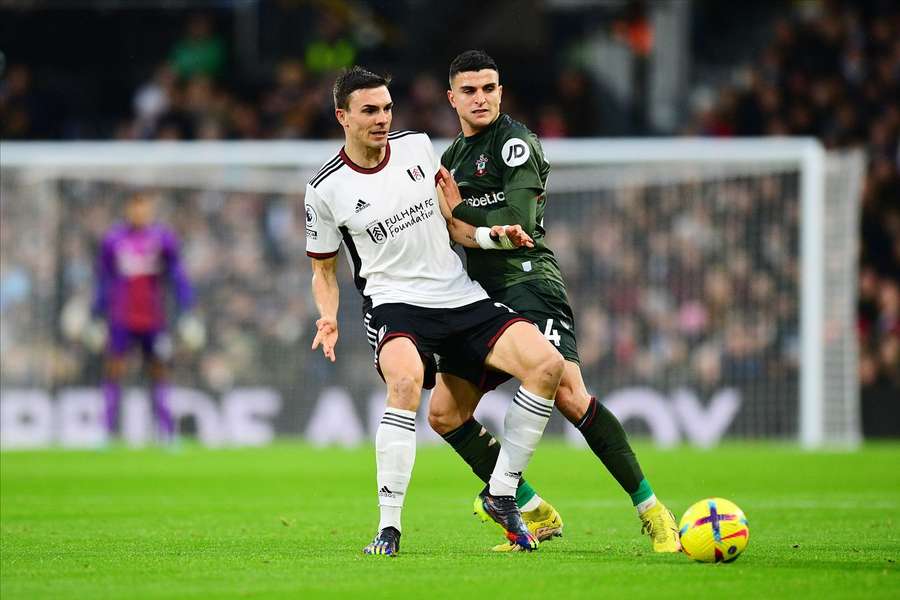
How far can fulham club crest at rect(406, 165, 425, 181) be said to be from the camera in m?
7.52

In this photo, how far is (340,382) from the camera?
711 inches

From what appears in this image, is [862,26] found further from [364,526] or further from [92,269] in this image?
[364,526]

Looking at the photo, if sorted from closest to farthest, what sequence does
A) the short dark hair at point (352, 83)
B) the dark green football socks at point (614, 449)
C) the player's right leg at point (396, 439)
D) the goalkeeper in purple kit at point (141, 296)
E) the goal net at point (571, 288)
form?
the player's right leg at point (396, 439), the short dark hair at point (352, 83), the dark green football socks at point (614, 449), the goalkeeper in purple kit at point (141, 296), the goal net at point (571, 288)

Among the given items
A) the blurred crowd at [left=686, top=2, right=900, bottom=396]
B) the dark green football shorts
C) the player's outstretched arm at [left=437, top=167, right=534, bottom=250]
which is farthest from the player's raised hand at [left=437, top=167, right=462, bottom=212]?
the blurred crowd at [left=686, top=2, right=900, bottom=396]

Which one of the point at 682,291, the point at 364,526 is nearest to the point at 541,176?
the point at 364,526

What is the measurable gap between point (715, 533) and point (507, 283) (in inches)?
70.3

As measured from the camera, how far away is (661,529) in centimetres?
728

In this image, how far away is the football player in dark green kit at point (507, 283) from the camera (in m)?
7.45

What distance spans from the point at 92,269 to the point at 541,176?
1174cm

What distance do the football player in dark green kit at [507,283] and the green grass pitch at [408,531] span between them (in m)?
0.39

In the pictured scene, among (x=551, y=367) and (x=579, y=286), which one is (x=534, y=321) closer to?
(x=551, y=367)

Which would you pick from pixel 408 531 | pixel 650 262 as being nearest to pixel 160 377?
pixel 650 262

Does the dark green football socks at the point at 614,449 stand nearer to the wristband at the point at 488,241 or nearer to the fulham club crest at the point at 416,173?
the wristband at the point at 488,241

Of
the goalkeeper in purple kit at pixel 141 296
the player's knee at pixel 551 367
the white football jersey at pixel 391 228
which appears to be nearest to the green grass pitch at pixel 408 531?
the player's knee at pixel 551 367
